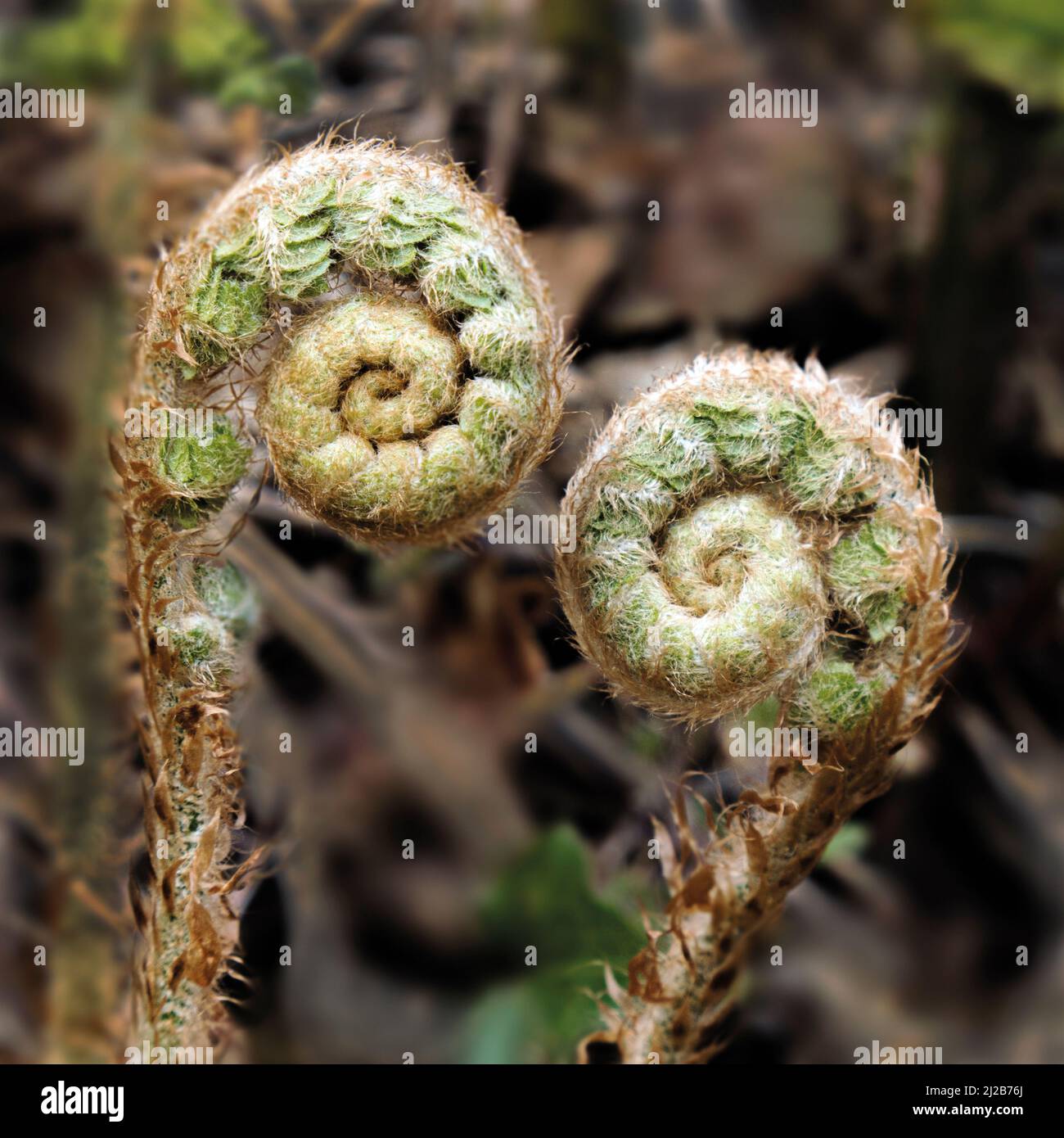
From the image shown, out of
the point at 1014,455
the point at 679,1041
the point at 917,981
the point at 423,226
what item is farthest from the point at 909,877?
the point at 423,226

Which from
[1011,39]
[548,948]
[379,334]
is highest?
[1011,39]

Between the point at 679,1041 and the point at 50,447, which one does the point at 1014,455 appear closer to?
the point at 679,1041

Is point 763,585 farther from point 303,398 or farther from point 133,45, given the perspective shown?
point 133,45

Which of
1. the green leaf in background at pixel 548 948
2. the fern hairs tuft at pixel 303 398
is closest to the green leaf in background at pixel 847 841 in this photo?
the green leaf in background at pixel 548 948

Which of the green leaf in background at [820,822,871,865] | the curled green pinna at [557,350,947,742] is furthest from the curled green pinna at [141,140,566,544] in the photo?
the green leaf in background at [820,822,871,865]

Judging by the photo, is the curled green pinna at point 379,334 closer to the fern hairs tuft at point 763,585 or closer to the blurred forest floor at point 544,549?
the fern hairs tuft at point 763,585

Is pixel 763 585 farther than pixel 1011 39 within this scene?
No

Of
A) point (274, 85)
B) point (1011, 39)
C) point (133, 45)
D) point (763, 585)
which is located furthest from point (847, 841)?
point (133, 45)
